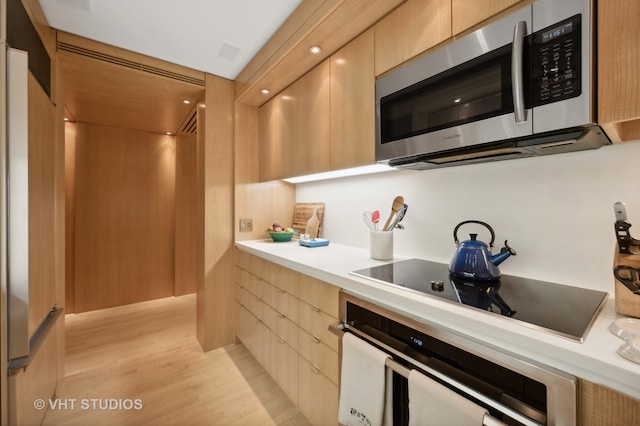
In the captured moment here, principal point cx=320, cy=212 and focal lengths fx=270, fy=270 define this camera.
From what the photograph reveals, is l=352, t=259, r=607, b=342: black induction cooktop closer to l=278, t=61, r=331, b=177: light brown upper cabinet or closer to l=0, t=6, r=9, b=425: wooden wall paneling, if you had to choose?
l=278, t=61, r=331, b=177: light brown upper cabinet

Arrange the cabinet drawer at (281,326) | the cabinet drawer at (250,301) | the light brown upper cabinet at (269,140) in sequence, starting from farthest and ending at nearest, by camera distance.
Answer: the light brown upper cabinet at (269,140) → the cabinet drawer at (250,301) → the cabinet drawer at (281,326)

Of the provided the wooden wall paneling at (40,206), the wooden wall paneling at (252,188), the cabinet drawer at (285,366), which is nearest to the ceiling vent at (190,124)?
the wooden wall paneling at (252,188)

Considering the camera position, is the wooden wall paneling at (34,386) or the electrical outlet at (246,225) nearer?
the wooden wall paneling at (34,386)

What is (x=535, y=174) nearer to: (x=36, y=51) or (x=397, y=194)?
(x=397, y=194)

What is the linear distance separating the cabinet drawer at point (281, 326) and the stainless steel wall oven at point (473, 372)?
1.86ft

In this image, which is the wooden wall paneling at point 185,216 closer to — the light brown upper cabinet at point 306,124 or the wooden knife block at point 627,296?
the light brown upper cabinet at point 306,124

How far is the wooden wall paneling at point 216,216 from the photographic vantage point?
7.72 ft

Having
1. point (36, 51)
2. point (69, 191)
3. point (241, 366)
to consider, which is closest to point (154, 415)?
point (241, 366)

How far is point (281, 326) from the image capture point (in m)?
1.67

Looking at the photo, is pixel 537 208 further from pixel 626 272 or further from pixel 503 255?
pixel 626 272

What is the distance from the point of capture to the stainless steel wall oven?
24.7 inches

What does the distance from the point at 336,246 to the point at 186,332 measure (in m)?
1.88

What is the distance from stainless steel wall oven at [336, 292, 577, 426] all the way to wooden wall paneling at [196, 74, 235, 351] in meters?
1.68

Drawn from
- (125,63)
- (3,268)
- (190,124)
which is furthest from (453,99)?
(190,124)
